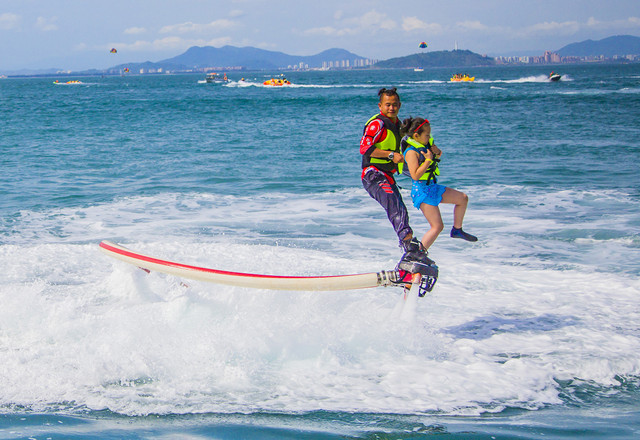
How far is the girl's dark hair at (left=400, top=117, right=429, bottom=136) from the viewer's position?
584 centimetres

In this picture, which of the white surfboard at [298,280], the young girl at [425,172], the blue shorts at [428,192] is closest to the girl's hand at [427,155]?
the young girl at [425,172]

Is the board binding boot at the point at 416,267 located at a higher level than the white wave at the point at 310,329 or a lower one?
higher

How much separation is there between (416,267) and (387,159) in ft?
3.36

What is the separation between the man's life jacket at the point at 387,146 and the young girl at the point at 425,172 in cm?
8

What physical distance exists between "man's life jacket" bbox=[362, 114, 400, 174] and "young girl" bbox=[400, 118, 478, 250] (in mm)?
80

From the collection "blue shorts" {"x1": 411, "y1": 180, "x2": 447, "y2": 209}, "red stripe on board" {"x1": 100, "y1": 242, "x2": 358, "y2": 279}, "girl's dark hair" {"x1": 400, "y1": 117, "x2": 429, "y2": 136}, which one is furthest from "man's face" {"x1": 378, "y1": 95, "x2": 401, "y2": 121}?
"red stripe on board" {"x1": 100, "y1": 242, "x2": 358, "y2": 279}

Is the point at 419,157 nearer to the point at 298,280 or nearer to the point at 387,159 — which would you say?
the point at 387,159

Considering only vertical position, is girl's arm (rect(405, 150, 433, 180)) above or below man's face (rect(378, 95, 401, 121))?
below

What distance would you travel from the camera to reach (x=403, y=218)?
6.07 m

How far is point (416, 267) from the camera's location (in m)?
5.79

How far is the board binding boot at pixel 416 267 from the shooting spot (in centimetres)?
579

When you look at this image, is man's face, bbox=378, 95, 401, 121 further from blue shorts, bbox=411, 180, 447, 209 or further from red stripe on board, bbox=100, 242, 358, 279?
red stripe on board, bbox=100, 242, 358, 279

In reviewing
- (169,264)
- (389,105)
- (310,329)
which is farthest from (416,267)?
(169,264)

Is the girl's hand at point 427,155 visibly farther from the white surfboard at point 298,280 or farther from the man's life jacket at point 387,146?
the white surfboard at point 298,280
